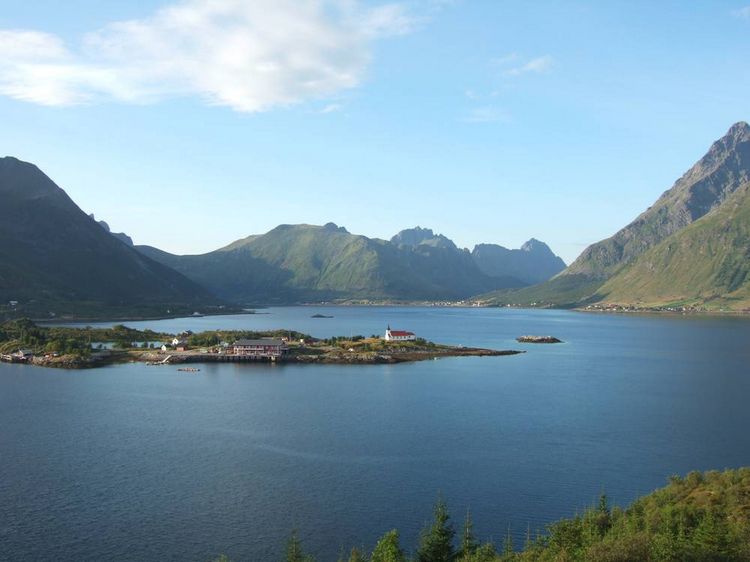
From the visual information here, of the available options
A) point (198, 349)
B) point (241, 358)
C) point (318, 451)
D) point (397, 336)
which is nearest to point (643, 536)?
point (318, 451)

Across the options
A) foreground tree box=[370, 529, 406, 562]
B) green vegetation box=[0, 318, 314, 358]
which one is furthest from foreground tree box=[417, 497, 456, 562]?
green vegetation box=[0, 318, 314, 358]

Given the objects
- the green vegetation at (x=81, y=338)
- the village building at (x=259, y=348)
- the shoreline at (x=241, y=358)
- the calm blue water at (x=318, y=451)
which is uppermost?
the green vegetation at (x=81, y=338)

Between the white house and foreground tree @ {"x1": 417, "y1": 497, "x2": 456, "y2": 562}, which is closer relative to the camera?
foreground tree @ {"x1": 417, "y1": 497, "x2": 456, "y2": 562}

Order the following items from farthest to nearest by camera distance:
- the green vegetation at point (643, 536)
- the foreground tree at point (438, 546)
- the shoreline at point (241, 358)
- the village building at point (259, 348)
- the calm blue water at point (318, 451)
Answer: the village building at point (259, 348)
the shoreline at point (241, 358)
the calm blue water at point (318, 451)
the foreground tree at point (438, 546)
the green vegetation at point (643, 536)

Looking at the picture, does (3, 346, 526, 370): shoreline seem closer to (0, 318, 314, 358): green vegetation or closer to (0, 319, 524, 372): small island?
(0, 319, 524, 372): small island

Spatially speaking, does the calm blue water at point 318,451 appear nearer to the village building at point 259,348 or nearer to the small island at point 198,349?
the small island at point 198,349

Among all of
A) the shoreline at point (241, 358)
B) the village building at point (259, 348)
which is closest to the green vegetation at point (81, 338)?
the shoreline at point (241, 358)

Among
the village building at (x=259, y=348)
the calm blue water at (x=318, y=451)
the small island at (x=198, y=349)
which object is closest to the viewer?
the calm blue water at (x=318, y=451)
